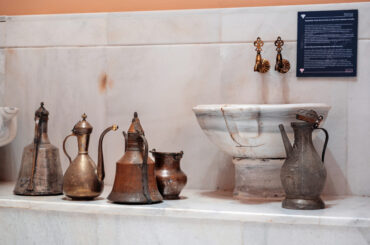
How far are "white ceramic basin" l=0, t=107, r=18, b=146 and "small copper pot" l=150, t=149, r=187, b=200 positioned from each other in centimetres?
62

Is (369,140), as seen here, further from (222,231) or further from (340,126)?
(222,231)

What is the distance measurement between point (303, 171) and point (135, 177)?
1.64ft

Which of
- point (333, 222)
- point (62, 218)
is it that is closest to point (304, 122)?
point (333, 222)

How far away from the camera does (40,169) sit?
6.00 ft

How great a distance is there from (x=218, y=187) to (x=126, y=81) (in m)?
0.55

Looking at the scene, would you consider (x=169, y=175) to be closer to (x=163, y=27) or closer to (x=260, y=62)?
(x=260, y=62)

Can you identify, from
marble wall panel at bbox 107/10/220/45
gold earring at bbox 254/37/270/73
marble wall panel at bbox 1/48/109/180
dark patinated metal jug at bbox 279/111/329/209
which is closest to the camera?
dark patinated metal jug at bbox 279/111/329/209

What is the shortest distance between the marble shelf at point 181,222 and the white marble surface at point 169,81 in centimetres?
33

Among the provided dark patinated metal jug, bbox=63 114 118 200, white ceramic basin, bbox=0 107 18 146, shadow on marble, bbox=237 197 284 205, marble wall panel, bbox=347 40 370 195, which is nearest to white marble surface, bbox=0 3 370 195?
marble wall panel, bbox=347 40 370 195

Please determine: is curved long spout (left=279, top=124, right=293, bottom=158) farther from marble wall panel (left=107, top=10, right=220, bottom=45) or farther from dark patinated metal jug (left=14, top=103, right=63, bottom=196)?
dark patinated metal jug (left=14, top=103, right=63, bottom=196)

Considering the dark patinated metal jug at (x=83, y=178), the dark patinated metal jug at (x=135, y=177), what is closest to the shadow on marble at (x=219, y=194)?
the dark patinated metal jug at (x=135, y=177)

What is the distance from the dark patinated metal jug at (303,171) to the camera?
60.9 inches

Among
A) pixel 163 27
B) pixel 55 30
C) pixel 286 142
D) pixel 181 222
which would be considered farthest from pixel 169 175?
pixel 55 30

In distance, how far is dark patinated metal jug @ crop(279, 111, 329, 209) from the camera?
1.55 metres
